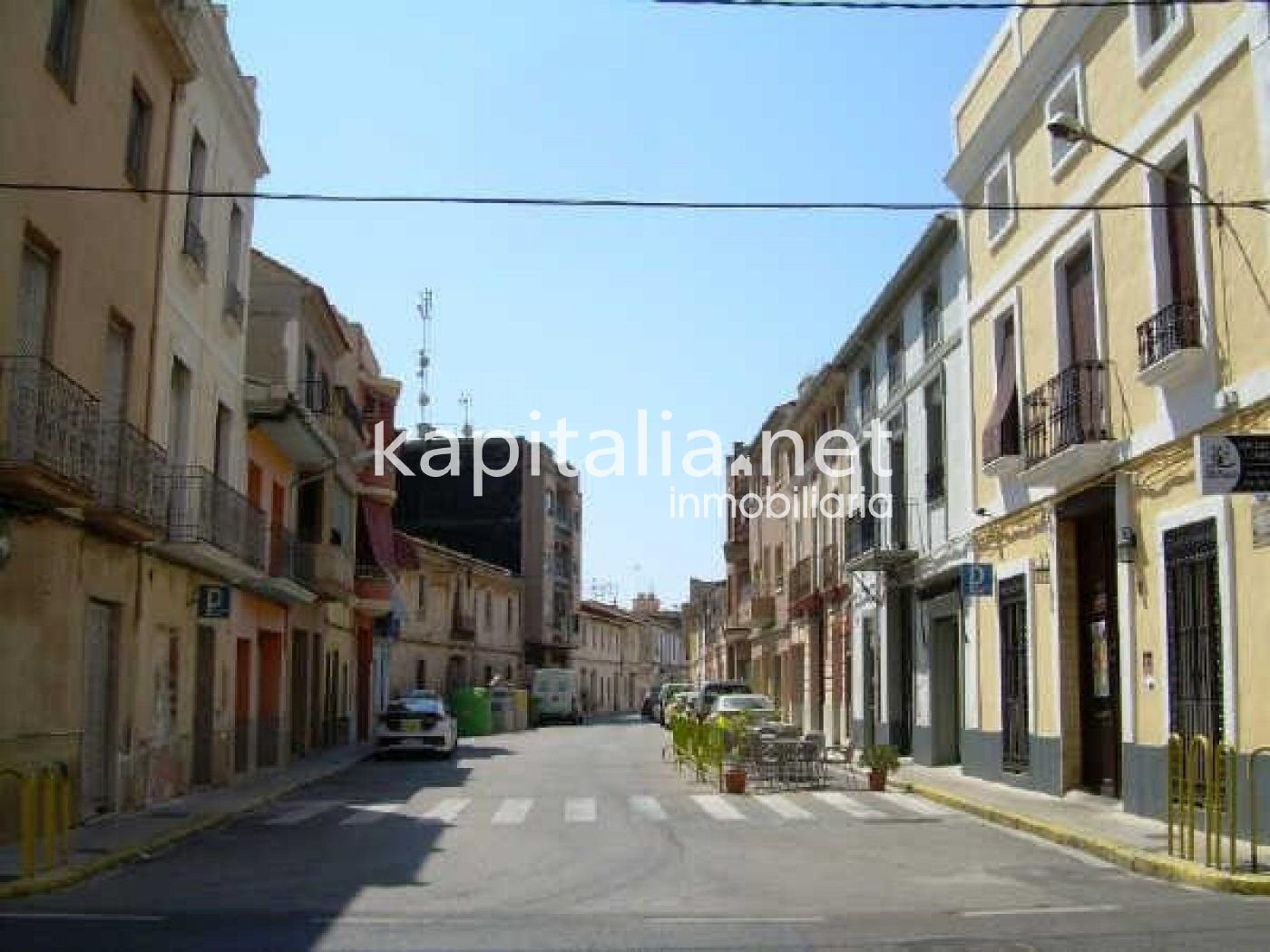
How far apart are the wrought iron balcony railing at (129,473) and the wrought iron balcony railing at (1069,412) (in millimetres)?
11325

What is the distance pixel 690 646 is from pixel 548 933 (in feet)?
304

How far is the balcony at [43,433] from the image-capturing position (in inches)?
506

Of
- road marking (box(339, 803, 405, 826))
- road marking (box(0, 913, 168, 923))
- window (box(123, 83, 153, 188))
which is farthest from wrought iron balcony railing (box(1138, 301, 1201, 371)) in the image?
window (box(123, 83, 153, 188))

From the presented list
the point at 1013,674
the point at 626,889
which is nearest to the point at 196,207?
the point at 626,889

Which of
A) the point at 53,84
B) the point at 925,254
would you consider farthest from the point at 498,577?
the point at 53,84

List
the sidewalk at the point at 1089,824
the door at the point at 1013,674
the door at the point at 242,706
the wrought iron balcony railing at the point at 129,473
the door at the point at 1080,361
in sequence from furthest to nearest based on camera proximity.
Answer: the door at the point at 242,706, the door at the point at 1013,674, the door at the point at 1080,361, the wrought iron balcony railing at the point at 129,473, the sidewalk at the point at 1089,824

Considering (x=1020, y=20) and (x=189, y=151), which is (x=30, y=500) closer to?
(x=189, y=151)

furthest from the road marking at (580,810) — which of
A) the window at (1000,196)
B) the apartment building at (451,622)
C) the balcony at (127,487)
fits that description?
the apartment building at (451,622)

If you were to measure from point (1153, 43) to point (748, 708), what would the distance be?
21380 mm

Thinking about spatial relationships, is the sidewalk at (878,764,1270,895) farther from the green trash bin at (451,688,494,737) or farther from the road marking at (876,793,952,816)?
the green trash bin at (451,688,494,737)

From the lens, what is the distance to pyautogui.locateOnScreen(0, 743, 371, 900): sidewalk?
37.4 ft

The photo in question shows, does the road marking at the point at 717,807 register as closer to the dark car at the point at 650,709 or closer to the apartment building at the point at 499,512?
the dark car at the point at 650,709

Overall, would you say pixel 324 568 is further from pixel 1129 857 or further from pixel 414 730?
pixel 1129 857

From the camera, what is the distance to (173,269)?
1922 cm
